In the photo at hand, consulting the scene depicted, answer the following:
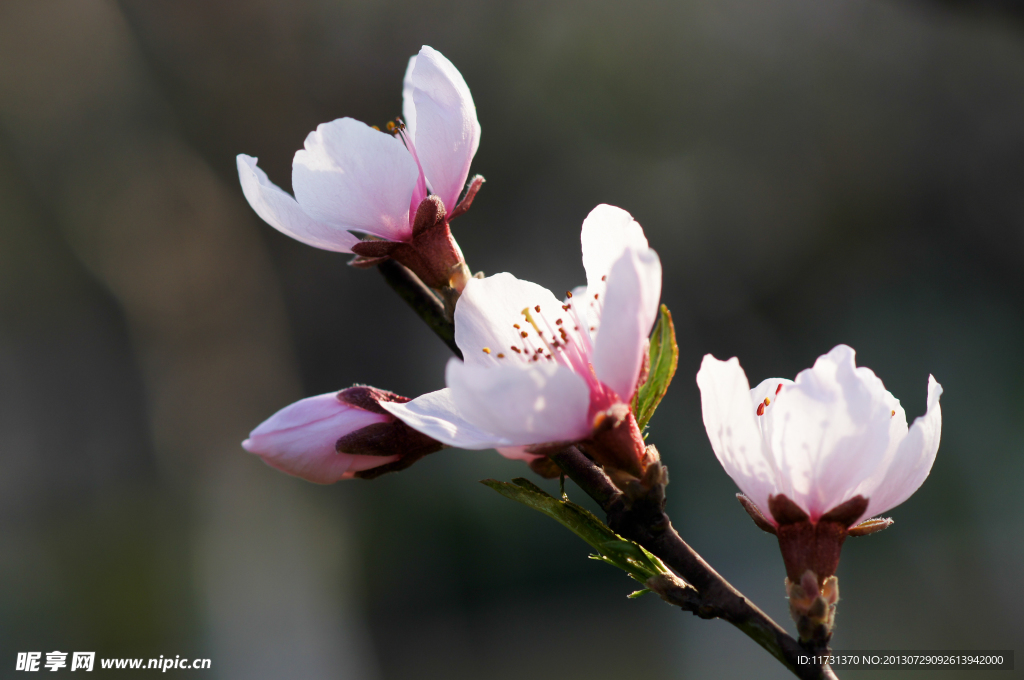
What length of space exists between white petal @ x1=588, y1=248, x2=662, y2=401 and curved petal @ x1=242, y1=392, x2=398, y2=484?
0.17 meters

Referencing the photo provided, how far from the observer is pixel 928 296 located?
354cm

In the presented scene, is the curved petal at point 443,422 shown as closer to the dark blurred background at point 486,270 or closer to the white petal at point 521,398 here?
the white petal at point 521,398

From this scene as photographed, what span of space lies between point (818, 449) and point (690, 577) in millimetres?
95

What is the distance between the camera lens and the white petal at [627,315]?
0.30 meters

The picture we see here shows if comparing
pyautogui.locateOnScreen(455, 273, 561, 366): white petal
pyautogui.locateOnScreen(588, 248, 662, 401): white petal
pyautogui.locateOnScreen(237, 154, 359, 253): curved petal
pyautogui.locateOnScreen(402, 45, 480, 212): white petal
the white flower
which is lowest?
the white flower

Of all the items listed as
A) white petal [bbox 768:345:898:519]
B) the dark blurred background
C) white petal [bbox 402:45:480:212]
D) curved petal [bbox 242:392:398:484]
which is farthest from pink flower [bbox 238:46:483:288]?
the dark blurred background

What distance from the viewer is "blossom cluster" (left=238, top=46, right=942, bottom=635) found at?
12.1 inches

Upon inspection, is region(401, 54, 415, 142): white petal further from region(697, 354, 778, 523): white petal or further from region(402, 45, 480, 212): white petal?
region(697, 354, 778, 523): white petal

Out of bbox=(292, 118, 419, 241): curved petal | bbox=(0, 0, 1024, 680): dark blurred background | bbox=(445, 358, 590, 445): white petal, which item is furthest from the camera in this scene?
bbox=(0, 0, 1024, 680): dark blurred background

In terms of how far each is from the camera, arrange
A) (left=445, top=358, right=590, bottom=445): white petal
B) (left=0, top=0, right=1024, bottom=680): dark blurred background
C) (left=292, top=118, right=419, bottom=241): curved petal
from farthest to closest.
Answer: (left=0, top=0, right=1024, bottom=680): dark blurred background, (left=292, top=118, right=419, bottom=241): curved petal, (left=445, top=358, right=590, bottom=445): white petal

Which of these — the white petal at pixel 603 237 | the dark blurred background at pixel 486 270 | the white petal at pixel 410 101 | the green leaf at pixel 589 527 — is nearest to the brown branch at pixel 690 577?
the green leaf at pixel 589 527

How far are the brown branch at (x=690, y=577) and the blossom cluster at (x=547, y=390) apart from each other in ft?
0.05

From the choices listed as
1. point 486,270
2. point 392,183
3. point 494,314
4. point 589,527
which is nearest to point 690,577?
point 589,527

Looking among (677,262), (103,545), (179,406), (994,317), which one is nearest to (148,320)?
(179,406)
